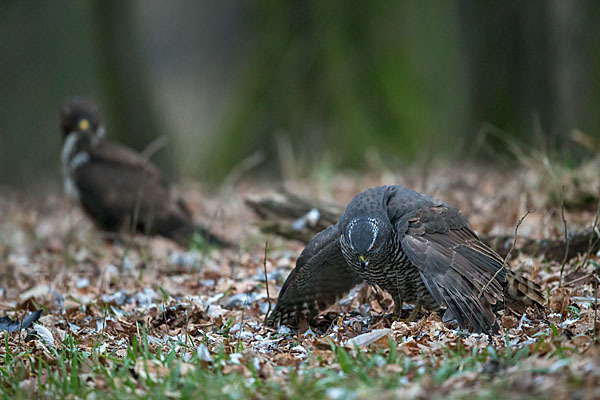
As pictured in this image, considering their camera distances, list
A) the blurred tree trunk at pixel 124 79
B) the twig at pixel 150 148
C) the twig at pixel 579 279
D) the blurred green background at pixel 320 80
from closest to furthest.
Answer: the twig at pixel 579 279 → the twig at pixel 150 148 → the blurred green background at pixel 320 80 → the blurred tree trunk at pixel 124 79

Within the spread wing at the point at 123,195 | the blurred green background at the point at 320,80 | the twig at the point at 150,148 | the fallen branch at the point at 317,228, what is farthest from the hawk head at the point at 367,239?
the blurred green background at the point at 320,80

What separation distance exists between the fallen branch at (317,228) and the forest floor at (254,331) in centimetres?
9

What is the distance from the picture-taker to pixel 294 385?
115 inches

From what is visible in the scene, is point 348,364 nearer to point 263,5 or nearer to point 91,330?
point 91,330

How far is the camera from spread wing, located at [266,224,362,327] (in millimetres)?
4273

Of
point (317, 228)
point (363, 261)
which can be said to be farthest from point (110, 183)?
point (363, 261)

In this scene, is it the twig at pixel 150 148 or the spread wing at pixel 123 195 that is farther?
the spread wing at pixel 123 195

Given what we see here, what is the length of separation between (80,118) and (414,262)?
220 inches

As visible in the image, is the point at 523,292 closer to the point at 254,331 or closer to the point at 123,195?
the point at 254,331

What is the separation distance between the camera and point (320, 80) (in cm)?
1218

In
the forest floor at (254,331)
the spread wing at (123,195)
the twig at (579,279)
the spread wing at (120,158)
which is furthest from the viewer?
the spread wing at (120,158)

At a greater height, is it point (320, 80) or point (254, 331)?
point (320, 80)

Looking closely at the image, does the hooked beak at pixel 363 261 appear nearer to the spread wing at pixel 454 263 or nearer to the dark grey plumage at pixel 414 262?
the dark grey plumage at pixel 414 262

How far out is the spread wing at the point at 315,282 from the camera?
427cm
